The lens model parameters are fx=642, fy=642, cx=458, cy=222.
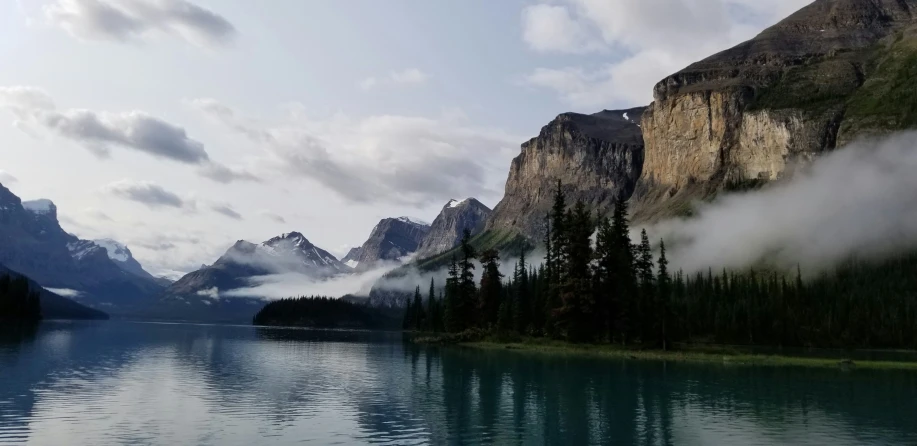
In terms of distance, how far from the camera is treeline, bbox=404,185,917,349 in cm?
10344

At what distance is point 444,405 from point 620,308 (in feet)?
212

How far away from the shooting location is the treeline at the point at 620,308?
103438mm

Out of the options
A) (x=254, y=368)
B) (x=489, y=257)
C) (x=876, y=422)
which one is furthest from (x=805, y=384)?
(x=489, y=257)

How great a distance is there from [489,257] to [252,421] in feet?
345

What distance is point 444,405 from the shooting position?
44.7 m

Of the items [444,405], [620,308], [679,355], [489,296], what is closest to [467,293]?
[489,296]

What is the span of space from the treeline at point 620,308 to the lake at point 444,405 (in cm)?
2788

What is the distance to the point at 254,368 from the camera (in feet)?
240

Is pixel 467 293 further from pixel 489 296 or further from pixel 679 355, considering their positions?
pixel 679 355

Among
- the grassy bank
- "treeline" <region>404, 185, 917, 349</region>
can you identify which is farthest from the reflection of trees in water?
"treeline" <region>404, 185, 917, 349</region>

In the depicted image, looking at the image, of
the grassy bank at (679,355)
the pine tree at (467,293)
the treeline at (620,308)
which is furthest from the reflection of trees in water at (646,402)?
the pine tree at (467,293)

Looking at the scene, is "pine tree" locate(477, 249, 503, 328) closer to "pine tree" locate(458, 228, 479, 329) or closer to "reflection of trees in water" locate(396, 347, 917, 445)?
"pine tree" locate(458, 228, 479, 329)

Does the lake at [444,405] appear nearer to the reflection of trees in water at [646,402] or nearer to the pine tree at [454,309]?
the reflection of trees in water at [646,402]

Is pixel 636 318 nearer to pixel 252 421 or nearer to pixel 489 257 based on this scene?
pixel 489 257
